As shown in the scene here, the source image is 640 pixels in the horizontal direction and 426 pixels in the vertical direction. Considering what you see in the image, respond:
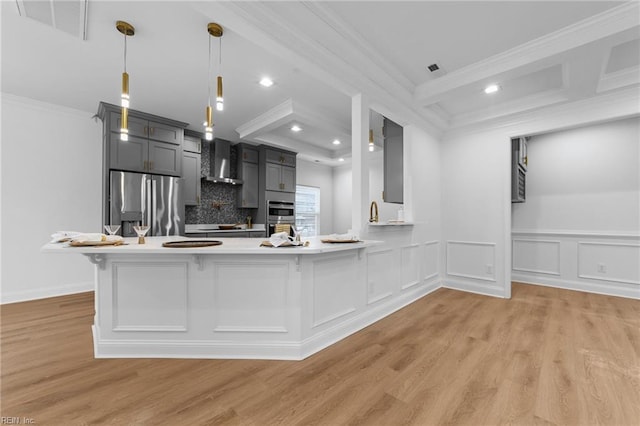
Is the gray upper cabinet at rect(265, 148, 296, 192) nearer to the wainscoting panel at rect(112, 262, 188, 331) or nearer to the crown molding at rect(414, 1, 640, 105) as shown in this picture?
the crown molding at rect(414, 1, 640, 105)

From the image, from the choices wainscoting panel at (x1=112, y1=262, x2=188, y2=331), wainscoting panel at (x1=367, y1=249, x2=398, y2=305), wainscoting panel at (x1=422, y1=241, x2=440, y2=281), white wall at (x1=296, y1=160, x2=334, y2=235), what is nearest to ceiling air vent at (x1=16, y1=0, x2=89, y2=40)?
wainscoting panel at (x1=112, y1=262, x2=188, y2=331)

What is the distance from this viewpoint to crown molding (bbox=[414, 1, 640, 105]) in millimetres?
2182

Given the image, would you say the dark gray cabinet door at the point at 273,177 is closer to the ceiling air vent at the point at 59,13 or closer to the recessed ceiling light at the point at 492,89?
the ceiling air vent at the point at 59,13

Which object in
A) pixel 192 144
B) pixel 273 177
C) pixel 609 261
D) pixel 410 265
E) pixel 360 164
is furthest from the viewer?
pixel 273 177

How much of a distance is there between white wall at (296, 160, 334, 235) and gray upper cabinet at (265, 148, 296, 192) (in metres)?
0.90

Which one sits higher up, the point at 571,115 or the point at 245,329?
the point at 571,115

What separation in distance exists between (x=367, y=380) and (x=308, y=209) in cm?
568

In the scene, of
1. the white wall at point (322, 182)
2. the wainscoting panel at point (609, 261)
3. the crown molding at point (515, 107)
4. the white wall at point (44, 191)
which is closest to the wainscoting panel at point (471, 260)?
the wainscoting panel at point (609, 261)

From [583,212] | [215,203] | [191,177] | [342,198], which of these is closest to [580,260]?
[583,212]

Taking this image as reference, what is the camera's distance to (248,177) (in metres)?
5.77

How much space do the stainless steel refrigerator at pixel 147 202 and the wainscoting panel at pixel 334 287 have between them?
9.73ft

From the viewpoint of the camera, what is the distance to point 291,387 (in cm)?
186

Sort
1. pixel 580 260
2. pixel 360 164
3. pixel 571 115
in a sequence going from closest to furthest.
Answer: pixel 360 164 → pixel 571 115 → pixel 580 260

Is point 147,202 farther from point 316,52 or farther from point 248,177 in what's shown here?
point 316,52
